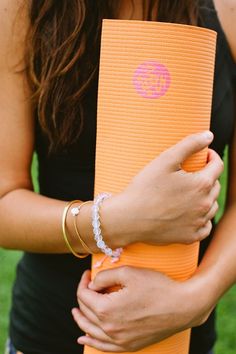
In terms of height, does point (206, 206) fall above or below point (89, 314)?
above

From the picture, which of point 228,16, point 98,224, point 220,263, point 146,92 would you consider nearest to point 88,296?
point 98,224

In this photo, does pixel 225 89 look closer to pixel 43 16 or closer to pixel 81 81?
pixel 81 81

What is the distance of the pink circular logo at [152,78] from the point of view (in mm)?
1102

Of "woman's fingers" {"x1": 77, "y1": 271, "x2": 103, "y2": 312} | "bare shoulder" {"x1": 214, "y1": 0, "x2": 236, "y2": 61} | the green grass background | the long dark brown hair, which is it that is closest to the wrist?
"woman's fingers" {"x1": 77, "y1": 271, "x2": 103, "y2": 312}

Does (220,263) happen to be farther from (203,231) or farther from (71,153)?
(71,153)

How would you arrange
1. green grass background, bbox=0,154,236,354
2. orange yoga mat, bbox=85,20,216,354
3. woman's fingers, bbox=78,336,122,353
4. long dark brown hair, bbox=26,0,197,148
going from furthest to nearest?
1. green grass background, bbox=0,154,236,354
2. long dark brown hair, bbox=26,0,197,148
3. woman's fingers, bbox=78,336,122,353
4. orange yoga mat, bbox=85,20,216,354

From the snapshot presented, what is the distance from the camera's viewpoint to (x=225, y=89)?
1.42 meters

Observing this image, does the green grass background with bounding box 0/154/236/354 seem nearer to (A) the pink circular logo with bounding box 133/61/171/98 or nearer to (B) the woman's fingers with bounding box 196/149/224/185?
(B) the woman's fingers with bounding box 196/149/224/185

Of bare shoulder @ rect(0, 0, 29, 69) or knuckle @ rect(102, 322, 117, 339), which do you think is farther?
bare shoulder @ rect(0, 0, 29, 69)

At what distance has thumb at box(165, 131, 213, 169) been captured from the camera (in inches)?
43.4

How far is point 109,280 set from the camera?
1180 millimetres

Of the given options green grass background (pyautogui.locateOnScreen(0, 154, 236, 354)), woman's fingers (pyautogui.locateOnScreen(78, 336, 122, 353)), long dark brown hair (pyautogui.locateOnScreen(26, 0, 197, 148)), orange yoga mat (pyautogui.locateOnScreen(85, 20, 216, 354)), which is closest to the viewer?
orange yoga mat (pyautogui.locateOnScreen(85, 20, 216, 354))

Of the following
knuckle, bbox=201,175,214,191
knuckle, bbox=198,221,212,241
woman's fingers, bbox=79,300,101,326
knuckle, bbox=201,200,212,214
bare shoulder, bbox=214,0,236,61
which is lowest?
woman's fingers, bbox=79,300,101,326

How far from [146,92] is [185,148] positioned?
113 mm
